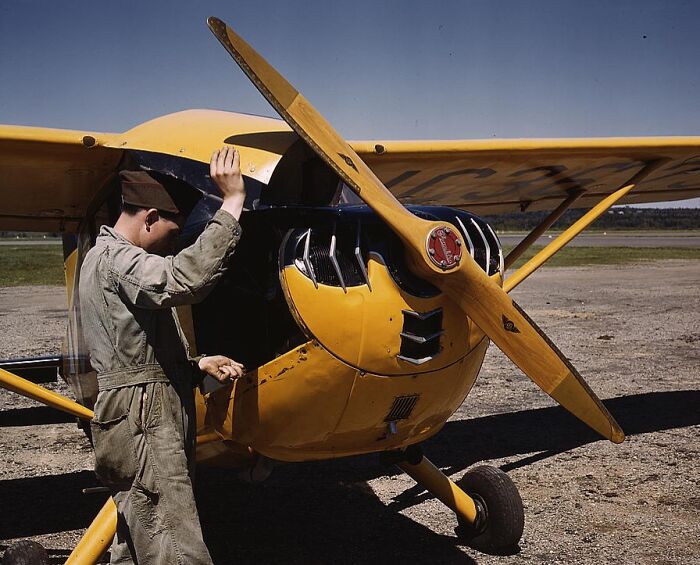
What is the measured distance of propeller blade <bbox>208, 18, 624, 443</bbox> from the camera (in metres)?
2.89

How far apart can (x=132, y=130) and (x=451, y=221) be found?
1722mm

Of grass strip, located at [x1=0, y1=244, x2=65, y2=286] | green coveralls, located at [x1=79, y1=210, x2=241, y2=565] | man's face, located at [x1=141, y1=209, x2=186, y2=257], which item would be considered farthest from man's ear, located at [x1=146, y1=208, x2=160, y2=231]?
grass strip, located at [x1=0, y1=244, x2=65, y2=286]

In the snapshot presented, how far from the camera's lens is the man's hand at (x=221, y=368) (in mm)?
2977

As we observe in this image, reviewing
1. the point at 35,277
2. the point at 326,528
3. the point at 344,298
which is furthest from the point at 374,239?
the point at 35,277

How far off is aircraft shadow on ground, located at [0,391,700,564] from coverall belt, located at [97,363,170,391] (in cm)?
200

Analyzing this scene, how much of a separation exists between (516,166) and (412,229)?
230 cm

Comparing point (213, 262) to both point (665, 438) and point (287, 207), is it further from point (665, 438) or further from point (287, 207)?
point (665, 438)

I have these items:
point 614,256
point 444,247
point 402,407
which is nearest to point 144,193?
point 444,247

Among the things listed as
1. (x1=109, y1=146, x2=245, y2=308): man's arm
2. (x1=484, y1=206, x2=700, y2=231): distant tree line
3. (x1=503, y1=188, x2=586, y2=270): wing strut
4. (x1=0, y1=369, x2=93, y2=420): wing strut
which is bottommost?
(x1=484, y1=206, x2=700, y2=231): distant tree line

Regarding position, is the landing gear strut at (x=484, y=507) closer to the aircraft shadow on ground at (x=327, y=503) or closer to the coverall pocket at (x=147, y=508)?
the aircraft shadow on ground at (x=327, y=503)

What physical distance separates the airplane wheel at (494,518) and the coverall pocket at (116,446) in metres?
2.38

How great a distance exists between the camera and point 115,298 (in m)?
2.69

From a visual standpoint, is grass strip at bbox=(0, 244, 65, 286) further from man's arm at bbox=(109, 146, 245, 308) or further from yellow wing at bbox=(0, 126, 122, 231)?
man's arm at bbox=(109, 146, 245, 308)

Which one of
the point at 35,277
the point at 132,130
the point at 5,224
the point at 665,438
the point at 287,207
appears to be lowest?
the point at 35,277
